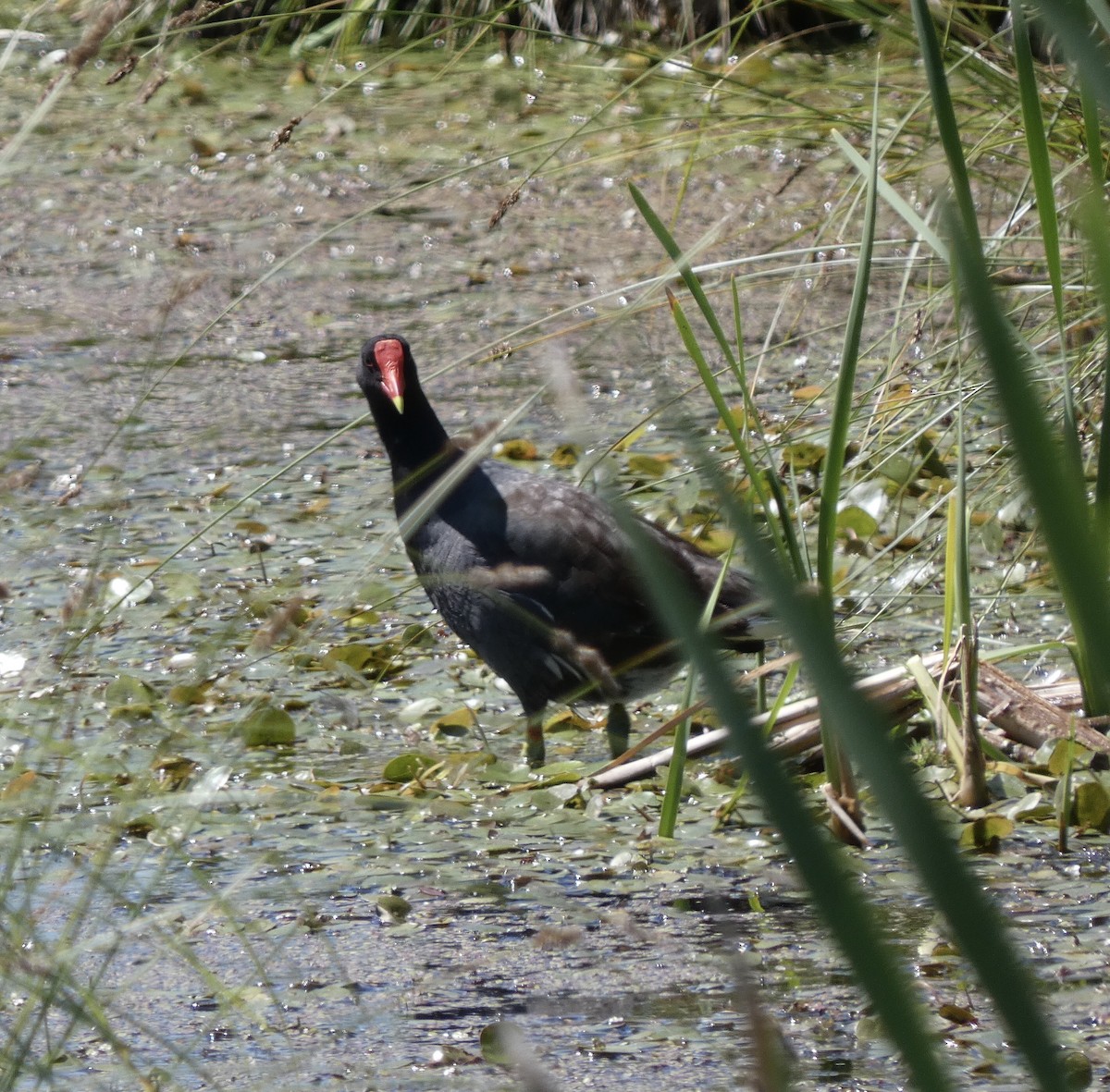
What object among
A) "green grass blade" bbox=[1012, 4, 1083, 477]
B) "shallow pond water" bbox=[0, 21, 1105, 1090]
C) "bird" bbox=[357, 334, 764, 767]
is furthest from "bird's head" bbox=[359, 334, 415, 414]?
"green grass blade" bbox=[1012, 4, 1083, 477]

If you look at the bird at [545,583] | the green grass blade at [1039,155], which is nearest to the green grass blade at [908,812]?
the green grass blade at [1039,155]

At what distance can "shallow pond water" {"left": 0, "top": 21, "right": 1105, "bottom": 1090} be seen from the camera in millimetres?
1895

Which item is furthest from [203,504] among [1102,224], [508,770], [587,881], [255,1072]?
[1102,224]

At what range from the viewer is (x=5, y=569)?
2033 millimetres

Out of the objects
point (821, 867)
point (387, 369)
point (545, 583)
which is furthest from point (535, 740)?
point (821, 867)

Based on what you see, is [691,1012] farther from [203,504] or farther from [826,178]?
[826,178]

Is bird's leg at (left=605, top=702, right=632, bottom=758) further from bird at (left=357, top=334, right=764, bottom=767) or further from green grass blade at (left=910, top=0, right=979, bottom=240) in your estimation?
green grass blade at (left=910, top=0, right=979, bottom=240)

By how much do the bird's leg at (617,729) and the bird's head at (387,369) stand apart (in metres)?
0.70

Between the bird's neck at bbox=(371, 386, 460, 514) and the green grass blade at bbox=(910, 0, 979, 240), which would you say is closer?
the green grass blade at bbox=(910, 0, 979, 240)

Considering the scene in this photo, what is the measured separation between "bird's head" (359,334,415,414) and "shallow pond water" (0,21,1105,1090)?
12cm

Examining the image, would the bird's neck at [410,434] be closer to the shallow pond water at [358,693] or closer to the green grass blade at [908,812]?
Answer: the shallow pond water at [358,693]

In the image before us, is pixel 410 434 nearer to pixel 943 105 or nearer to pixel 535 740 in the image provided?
pixel 535 740

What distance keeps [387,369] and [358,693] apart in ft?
2.04

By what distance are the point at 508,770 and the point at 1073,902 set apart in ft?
3.21
